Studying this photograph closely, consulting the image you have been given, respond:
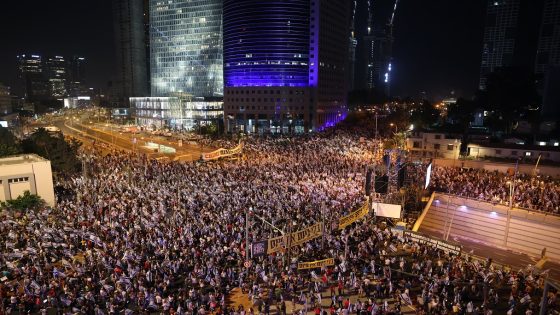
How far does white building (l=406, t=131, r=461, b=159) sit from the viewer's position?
4478 cm

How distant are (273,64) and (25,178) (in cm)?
7842

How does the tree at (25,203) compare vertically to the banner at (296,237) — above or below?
below

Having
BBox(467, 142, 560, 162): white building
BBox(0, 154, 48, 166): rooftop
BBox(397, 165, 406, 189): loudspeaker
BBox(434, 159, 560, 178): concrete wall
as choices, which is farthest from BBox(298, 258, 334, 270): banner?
BBox(467, 142, 560, 162): white building

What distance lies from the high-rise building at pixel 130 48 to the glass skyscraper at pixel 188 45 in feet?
43.4

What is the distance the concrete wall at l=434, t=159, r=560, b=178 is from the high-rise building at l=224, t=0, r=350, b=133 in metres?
62.7

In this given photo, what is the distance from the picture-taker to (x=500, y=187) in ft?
98.5

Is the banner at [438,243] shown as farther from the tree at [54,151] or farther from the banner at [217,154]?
the tree at [54,151]

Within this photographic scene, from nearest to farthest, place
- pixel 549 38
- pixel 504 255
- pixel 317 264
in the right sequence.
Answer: pixel 317 264
pixel 504 255
pixel 549 38

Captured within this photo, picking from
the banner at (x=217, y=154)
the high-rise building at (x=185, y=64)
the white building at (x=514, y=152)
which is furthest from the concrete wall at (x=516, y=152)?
the high-rise building at (x=185, y=64)

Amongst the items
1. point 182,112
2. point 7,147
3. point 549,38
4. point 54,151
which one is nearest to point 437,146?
point 54,151

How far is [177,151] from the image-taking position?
2388 inches

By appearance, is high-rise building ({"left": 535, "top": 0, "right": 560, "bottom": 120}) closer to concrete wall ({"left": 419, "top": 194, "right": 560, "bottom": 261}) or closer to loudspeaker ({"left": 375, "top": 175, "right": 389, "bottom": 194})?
concrete wall ({"left": 419, "top": 194, "right": 560, "bottom": 261})

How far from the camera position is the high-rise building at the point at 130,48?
13288cm

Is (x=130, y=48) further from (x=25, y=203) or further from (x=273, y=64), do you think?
(x=25, y=203)
